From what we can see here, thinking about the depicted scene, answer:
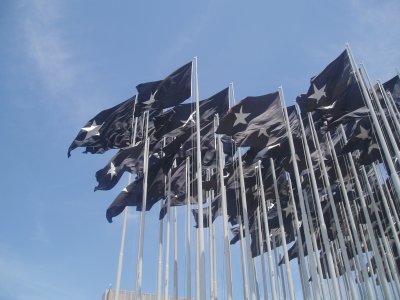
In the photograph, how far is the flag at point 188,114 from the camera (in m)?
19.9

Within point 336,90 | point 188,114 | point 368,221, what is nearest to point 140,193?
point 188,114

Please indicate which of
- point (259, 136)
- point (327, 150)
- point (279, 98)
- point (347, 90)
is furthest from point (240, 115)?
point (327, 150)

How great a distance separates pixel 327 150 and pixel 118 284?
40.6 ft

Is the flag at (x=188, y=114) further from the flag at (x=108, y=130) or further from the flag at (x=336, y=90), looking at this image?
the flag at (x=336, y=90)

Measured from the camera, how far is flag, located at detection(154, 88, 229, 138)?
65.3 feet

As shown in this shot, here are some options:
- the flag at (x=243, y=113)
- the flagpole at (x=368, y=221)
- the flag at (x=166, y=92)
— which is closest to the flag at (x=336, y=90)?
the flag at (x=243, y=113)

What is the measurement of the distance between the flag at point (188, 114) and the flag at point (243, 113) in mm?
2838

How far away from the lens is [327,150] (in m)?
21.0

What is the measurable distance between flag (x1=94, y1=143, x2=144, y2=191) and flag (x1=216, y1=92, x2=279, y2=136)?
4.77 metres

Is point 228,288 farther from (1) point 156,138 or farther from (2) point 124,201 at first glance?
(1) point 156,138

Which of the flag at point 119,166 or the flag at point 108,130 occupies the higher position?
the flag at point 108,130

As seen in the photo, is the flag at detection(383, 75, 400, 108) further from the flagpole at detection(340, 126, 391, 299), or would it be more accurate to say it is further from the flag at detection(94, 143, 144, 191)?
the flag at detection(94, 143, 144, 191)

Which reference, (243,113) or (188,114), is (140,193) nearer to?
(188,114)

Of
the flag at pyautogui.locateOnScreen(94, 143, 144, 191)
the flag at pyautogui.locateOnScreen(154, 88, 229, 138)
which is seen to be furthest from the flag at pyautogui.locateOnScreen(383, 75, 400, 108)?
the flag at pyautogui.locateOnScreen(94, 143, 144, 191)
